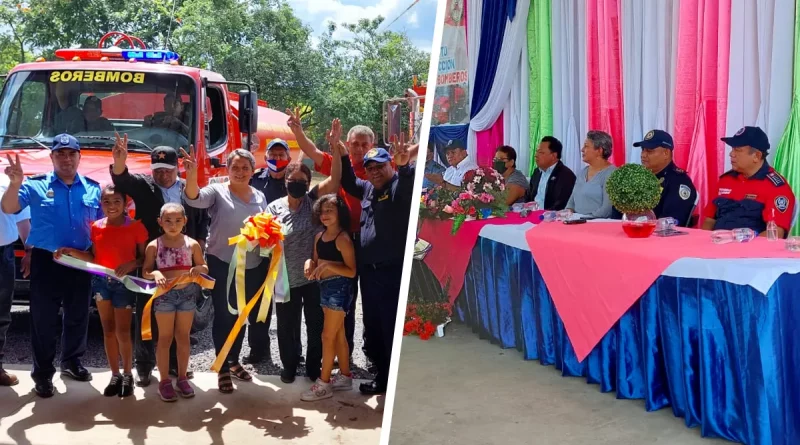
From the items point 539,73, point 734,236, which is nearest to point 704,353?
point 734,236

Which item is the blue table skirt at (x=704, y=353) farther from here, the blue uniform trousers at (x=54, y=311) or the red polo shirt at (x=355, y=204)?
the blue uniform trousers at (x=54, y=311)

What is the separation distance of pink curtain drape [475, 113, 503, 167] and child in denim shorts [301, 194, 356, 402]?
310 cm

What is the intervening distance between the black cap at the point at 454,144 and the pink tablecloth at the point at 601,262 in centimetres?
211

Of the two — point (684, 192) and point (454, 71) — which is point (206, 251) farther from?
point (454, 71)

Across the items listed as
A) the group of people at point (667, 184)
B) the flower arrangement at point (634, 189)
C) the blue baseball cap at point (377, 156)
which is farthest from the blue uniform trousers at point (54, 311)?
the flower arrangement at point (634, 189)

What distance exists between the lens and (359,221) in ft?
11.0

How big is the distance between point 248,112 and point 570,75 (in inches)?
110

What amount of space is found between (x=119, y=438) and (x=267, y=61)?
66.5 inches

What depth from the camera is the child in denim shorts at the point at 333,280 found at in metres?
3.29

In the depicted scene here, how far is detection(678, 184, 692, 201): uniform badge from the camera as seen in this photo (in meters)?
4.26

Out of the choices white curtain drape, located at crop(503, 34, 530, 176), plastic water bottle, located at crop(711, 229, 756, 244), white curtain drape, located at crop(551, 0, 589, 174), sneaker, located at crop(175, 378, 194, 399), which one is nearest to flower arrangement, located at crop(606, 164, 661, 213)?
plastic water bottle, located at crop(711, 229, 756, 244)

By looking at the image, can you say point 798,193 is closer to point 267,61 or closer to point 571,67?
point 571,67

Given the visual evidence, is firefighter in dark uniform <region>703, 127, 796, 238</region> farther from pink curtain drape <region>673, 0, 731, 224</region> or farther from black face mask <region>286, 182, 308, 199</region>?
black face mask <region>286, 182, 308, 199</region>

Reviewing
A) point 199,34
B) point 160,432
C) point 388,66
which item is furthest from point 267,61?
point 160,432
